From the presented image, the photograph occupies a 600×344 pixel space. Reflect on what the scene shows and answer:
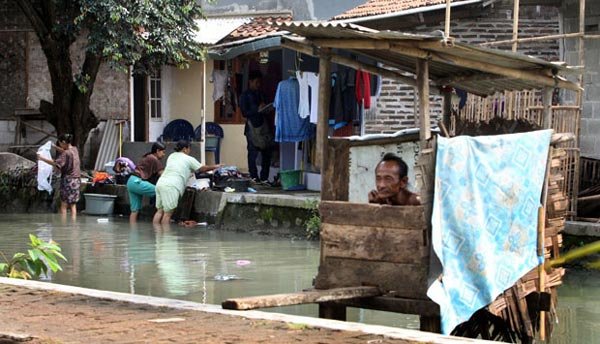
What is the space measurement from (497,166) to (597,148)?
749cm

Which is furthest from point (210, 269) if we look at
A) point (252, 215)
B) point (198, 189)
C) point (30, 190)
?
point (30, 190)

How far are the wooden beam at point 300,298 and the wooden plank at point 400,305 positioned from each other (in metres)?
0.07

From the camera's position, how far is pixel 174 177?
58.7 feet

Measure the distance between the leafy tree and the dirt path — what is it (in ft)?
41.8

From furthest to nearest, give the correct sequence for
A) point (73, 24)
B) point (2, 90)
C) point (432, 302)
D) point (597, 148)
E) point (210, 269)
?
point (2, 90) < point (73, 24) < point (597, 148) < point (210, 269) < point (432, 302)

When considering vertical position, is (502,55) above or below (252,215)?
above

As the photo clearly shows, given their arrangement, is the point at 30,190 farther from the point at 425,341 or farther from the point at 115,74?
the point at 425,341

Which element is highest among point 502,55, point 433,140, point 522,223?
point 502,55

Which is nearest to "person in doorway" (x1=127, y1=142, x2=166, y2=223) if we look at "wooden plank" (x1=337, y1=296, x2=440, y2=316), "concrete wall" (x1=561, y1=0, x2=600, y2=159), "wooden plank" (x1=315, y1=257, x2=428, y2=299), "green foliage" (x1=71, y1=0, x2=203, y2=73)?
"green foliage" (x1=71, y1=0, x2=203, y2=73)

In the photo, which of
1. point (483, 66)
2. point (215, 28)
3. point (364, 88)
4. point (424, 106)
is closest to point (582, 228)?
point (364, 88)

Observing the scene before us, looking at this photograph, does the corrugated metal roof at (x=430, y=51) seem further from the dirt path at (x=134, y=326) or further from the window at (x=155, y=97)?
the window at (x=155, y=97)

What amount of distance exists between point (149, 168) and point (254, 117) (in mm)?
2771

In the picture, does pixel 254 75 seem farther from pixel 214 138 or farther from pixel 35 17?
pixel 35 17

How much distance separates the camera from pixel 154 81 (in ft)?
81.0
